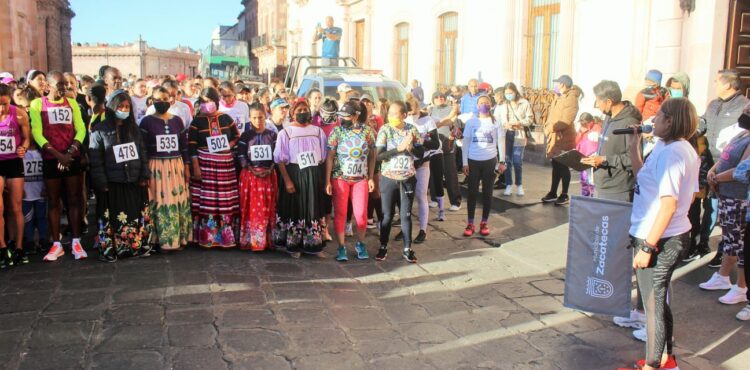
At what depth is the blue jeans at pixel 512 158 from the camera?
10.6 meters

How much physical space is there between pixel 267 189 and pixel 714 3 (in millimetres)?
7710

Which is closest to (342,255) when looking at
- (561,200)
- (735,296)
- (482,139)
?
(482,139)

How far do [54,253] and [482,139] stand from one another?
508 centimetres

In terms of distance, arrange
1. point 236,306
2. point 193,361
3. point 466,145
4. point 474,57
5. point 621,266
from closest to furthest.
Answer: point 193,361
point 621,266
point 236,306
point 466,145
point 474,57

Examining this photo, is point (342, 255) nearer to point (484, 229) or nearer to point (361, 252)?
point (361, 252)

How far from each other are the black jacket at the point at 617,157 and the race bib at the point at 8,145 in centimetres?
562

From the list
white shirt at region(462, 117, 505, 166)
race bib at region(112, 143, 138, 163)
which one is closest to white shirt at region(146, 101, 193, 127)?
race bib at region(112, 143, 138, 163)

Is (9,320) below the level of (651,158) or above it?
below

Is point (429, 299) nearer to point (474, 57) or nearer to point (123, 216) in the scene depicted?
point (123, 216)

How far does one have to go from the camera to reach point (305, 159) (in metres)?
7.11

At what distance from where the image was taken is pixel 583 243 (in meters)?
5.13

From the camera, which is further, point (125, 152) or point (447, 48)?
point (447, 48)

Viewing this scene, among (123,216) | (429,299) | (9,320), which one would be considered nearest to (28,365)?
(9,320)

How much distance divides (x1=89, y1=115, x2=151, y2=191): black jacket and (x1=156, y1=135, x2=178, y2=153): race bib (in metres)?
0.28
